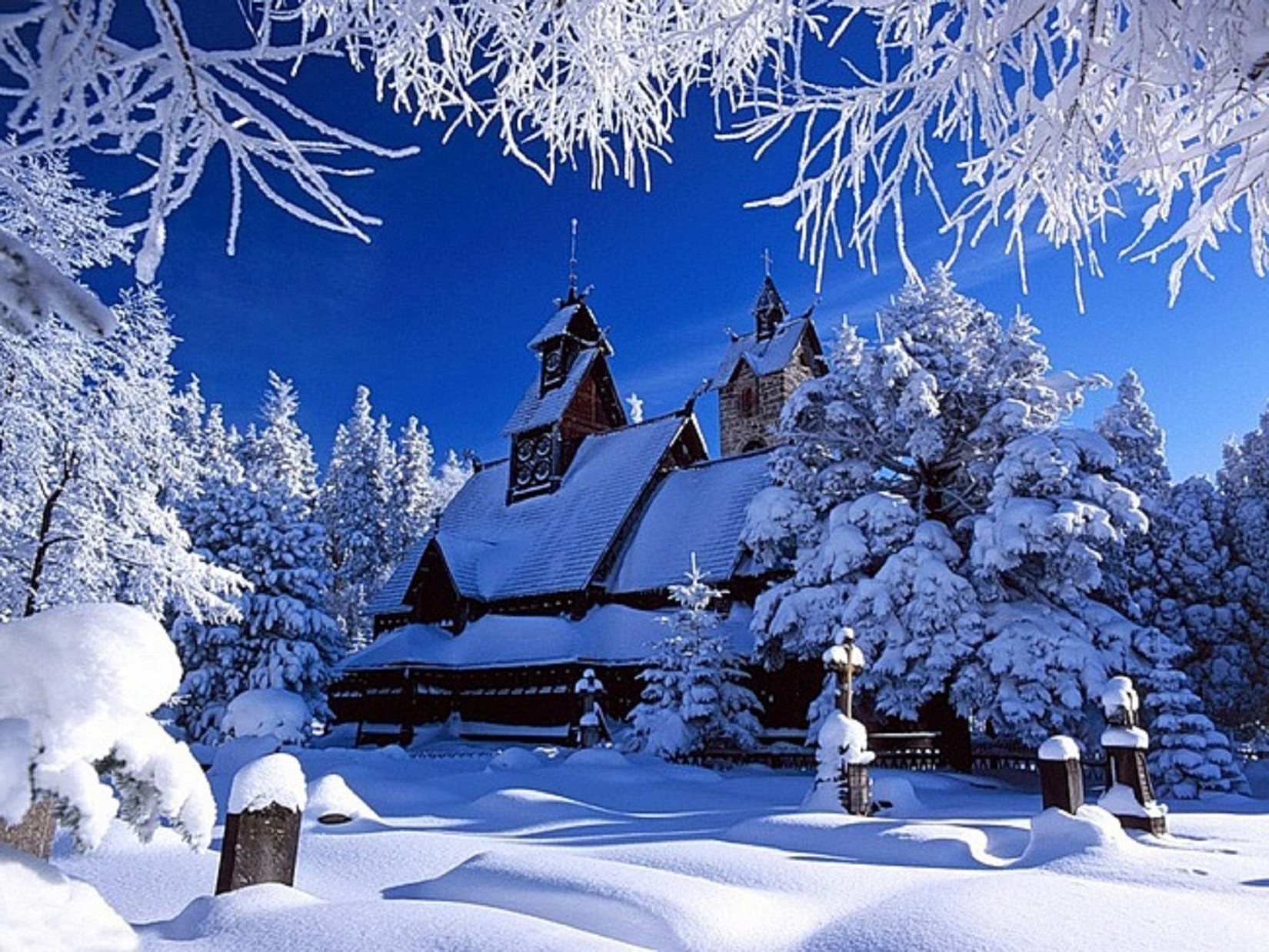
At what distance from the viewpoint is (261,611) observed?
971 inches

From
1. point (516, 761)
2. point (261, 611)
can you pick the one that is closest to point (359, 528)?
point (261, 611)

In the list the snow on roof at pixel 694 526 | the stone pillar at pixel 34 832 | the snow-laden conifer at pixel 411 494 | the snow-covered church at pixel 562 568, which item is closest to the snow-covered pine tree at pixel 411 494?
the snow-laden conifer at pixel 411 494

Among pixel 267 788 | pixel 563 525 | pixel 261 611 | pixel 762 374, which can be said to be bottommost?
pixel 267 788

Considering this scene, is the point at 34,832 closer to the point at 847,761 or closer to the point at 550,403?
the point at 847,761

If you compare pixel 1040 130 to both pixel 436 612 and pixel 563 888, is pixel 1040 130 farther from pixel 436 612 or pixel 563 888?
pixel 436 612

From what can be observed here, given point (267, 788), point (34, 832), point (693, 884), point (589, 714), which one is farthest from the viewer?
point (589, 714)

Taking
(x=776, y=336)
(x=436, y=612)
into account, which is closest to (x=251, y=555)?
(x=436, y=612)

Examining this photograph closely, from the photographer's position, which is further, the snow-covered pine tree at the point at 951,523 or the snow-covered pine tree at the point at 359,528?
the snow-covered pine tree at the point at 359,528

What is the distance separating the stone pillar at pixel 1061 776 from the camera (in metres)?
8.41

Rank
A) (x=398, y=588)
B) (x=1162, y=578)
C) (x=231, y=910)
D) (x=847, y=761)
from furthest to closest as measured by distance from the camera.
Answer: (x=398, y=588) → (x=1162, y=578) → (x=847, y=761) → (x=231, y=910)

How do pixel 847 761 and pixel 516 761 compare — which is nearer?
pixel 847 761

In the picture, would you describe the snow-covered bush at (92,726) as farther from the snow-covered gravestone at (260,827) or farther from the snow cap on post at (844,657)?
the snow cap on post at (844,657)

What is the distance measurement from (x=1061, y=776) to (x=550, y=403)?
24013mm

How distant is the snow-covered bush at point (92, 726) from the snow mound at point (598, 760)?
43.8 feet
